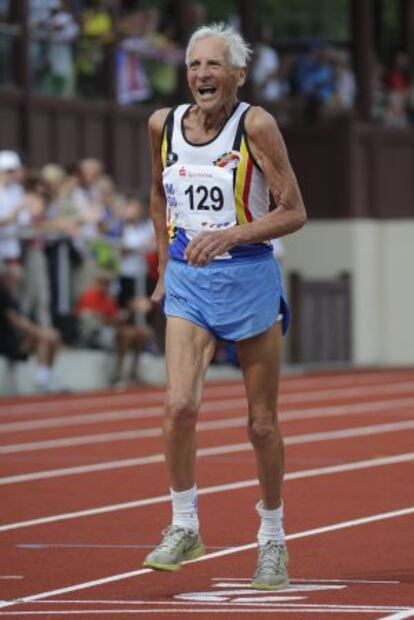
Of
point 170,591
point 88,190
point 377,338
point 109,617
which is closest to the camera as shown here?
point 109,617

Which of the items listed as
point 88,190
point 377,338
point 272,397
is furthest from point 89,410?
point 377,338

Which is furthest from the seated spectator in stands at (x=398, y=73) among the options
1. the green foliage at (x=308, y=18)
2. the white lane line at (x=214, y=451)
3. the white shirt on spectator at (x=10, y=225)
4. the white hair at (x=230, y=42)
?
the white hair at (x=230, y=42)

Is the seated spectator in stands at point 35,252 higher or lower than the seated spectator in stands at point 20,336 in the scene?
higher

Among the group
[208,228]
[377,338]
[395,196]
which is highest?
[208,228]

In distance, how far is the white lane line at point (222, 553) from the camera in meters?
8.40

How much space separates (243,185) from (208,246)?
1.04 ft

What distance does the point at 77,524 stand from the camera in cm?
1120

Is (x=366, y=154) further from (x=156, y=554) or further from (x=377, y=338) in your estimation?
(x=156, y=554)

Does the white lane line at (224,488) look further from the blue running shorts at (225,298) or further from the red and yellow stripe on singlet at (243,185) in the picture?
the red and yellow stripe on singlet at (243,185)

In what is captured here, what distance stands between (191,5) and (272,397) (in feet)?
74.2

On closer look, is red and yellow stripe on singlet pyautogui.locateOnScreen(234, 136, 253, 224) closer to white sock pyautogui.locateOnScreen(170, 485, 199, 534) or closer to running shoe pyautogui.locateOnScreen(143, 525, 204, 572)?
white sock pyautogui.locateOnScreen(170, 485, 199, 534)

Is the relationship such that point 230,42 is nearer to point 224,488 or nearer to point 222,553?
point 222,553

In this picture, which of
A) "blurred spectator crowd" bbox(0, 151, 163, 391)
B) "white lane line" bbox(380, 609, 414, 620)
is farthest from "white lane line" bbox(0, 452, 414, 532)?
"blurred spectator crowd" bbox(0, 151, 163, 391)

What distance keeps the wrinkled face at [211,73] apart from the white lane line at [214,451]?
532 centimetres
